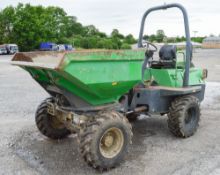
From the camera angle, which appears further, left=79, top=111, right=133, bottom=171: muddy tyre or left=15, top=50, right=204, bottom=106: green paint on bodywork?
left=79, top=111, right=133, bottom=171: muddy tyre

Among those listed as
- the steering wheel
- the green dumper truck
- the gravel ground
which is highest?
the steering wheel

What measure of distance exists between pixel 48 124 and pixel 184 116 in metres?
2.24

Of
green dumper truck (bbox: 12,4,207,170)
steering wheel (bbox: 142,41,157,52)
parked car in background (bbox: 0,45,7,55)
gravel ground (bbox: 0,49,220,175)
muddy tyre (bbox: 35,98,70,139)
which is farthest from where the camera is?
parked car in background (bbox: 0,45,7,55)

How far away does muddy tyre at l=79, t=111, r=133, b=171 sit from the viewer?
12.8 feet

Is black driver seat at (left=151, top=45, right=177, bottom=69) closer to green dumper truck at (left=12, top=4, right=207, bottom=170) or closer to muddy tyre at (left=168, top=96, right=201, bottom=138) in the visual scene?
green dumper truck at (left=12, top=4, right=207, bottom=170)

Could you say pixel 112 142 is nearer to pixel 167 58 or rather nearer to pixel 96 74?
pixel 96 74

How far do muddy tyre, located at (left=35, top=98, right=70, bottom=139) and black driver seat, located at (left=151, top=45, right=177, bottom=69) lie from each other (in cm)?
202

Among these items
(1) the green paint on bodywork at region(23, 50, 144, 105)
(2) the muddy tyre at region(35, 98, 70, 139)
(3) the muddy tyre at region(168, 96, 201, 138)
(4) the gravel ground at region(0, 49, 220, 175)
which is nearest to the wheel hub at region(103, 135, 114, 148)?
(4) the gravel ground at region(0, 49, 220, 175)

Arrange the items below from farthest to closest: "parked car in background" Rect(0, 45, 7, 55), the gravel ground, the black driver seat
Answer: "parked car in background" Rect(0, 45, 7, 55) → the black driver seat → the gravel ground

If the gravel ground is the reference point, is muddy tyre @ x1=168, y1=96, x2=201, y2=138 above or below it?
above

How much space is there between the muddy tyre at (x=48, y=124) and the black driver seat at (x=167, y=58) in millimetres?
2024

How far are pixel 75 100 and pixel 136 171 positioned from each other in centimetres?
123

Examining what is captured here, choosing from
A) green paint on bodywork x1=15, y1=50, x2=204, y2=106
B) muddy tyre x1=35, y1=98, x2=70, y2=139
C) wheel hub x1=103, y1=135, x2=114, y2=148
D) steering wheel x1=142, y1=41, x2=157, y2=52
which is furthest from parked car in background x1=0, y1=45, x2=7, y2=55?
wheel hub x1=103, y1=135, x2=114, y2=148

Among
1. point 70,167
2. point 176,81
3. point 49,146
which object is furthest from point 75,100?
point 176,81
